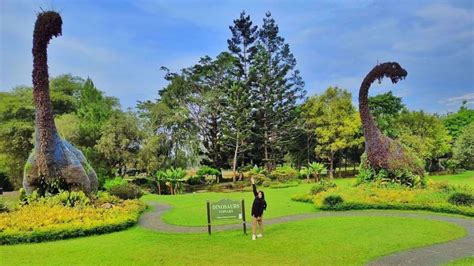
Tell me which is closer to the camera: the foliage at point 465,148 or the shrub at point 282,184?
the shrub at point 282,184

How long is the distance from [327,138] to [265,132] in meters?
5.84

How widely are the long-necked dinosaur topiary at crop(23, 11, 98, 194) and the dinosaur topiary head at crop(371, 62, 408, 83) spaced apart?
45.6 feet

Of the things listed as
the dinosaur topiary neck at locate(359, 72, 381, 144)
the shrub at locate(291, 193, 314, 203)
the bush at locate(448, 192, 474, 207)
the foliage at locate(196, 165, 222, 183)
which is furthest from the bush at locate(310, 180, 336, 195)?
the foliage at locate(196, 165, 222, 183)

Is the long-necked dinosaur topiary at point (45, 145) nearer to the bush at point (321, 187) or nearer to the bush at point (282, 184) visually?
the bush at point (321, 187)

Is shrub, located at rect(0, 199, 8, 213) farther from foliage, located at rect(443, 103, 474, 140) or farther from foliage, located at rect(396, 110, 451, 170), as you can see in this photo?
foliage, located at rect(443, 103, 474, 140)

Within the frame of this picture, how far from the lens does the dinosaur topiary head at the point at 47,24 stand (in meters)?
13.1

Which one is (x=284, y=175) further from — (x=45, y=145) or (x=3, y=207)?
(x=3, y=207)

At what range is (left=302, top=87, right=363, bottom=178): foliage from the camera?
3478 centimetres

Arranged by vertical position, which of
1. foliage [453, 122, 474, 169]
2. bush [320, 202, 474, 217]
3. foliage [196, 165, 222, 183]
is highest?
foliage [453, 122, 474, 169]

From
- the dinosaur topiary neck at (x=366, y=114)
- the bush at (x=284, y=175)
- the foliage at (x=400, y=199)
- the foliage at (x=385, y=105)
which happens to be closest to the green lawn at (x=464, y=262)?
the foliage at (x=400, y=199)

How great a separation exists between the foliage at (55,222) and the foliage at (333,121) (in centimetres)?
2515

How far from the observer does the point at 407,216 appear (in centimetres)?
1271

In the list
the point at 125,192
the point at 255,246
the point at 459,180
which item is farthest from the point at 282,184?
the point at 255,246

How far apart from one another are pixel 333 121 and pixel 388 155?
17880 millimetres
